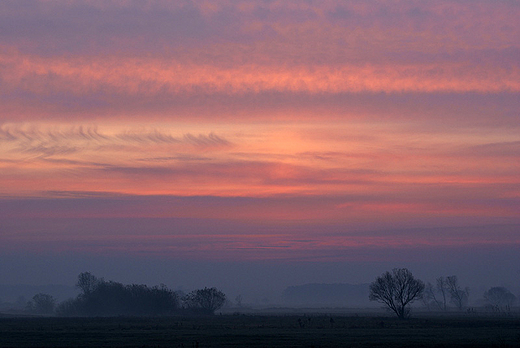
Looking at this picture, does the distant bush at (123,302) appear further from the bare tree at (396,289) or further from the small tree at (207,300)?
the bare tree at (396,289)

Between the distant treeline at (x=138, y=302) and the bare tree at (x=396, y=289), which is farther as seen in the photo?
the distant treeline at (x=138, y=302)

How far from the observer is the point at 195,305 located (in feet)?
478

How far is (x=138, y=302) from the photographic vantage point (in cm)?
15125

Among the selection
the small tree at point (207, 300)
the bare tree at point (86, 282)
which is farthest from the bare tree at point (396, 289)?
the bare tree at point (86, 282)

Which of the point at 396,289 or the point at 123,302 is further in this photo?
the point at 123,302

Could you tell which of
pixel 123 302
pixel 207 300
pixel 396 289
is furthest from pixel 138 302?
pixel 396 289

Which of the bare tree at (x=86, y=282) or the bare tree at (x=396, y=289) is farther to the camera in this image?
the bare tree at (x=86, y=282)

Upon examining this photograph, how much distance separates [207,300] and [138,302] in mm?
19611

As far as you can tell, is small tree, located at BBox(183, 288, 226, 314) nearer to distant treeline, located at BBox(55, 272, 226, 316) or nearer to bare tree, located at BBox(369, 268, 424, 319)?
distant treeline, located at BBox(55, 272, 226, 316)

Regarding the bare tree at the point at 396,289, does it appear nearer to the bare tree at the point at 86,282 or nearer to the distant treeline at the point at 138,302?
the distant treeline at the point at 138,302

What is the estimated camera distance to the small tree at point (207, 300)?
143m

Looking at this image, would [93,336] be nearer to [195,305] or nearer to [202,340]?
[202,340]

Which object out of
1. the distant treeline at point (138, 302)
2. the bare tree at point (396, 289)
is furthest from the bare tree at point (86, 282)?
the bare tree at point (396, 289)

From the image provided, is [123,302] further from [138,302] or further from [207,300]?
[207,300]
